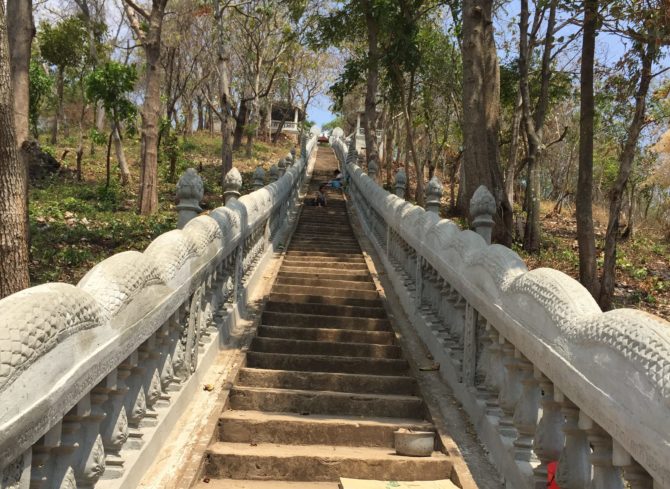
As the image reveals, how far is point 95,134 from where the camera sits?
1752 centimetres

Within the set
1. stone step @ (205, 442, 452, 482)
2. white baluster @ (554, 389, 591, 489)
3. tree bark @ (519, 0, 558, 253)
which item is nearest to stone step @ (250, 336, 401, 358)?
stone step @ (205, 442, 452, 482)

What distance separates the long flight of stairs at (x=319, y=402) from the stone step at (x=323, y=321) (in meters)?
0.01

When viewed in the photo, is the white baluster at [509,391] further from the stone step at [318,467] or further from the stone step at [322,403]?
the stone step at [322,403]

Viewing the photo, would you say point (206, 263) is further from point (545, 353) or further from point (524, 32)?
point (524, 32)

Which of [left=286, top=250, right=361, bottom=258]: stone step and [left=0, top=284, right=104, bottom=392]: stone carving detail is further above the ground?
[left=0, top=284, right=104, bottom=392]: stone carving detail

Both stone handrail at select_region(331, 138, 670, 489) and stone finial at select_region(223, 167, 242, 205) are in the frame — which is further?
stone finial at select_region(223, 167, 242, 205)

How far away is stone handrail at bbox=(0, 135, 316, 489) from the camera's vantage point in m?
2.05

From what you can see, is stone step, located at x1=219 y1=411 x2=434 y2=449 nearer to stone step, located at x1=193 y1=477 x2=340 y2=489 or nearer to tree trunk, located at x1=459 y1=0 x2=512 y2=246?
stone step, located at x1=193 y1=477 x2=340 y2=489

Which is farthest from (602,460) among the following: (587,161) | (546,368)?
(587,161)

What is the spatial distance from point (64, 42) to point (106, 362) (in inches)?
851

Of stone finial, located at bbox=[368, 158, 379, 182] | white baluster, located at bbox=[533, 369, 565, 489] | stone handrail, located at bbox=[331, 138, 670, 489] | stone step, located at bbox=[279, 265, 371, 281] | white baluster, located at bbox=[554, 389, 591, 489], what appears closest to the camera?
stone handrail, located at bbox=[331, 138, 670, 489]

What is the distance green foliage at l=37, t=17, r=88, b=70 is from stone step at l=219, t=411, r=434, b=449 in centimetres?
2037

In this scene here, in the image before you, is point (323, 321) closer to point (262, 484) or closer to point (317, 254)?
point (262, 484)

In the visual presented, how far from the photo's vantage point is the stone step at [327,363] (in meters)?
5.44
